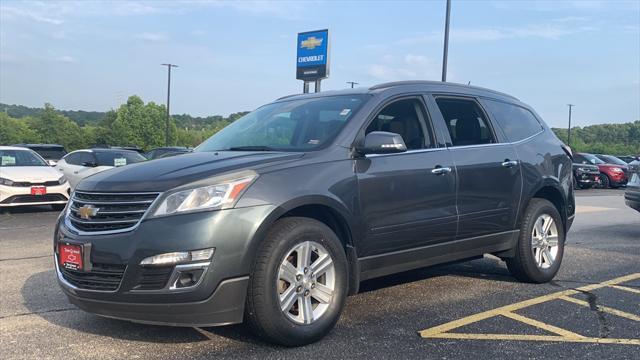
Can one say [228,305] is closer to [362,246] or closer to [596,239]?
[362,246]

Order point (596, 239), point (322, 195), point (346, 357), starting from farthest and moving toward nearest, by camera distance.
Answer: point (596, 239)
point (322, 195)
point (346, 357)

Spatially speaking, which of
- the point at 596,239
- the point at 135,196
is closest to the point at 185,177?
the point at 135,196

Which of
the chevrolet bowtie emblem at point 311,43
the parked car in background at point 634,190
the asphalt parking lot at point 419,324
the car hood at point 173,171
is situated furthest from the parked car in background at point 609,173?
the car hood at point 173,171

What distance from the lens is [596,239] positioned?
30.6 ft

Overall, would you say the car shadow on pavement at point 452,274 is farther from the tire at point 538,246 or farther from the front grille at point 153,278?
the front grille at point 153,278

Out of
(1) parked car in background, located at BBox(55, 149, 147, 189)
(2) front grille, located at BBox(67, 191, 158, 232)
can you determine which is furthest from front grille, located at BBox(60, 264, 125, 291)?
(1) parked car in background, located at BBox(55, 149, 147, 189)

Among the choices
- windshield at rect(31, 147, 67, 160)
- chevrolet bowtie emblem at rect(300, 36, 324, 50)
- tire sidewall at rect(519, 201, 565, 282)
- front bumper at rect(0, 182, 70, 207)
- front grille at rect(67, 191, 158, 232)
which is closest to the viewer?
front grille at rect(67, 191, 158, 232)

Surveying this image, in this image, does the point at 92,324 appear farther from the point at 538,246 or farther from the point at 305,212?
the point at 538,246

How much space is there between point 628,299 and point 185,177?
405 cm

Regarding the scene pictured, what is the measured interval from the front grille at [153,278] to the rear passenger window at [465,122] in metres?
2.81

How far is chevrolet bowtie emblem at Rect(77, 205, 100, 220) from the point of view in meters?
3.76

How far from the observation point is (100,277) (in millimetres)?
3652

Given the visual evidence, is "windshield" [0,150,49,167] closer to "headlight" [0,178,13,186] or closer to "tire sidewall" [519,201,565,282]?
"headlight" [0,178,13,186]

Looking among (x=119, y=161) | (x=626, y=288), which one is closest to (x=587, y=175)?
(x=119, y=161)
